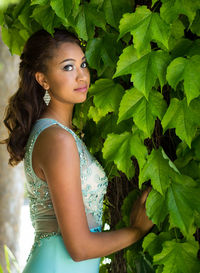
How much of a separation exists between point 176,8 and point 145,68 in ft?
0.55

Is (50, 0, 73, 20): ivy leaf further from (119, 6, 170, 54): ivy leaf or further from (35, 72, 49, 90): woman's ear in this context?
(35, 72, 49, 90): woman's ear

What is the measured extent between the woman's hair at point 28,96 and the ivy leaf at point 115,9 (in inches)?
8.8

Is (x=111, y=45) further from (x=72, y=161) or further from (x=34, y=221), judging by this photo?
(x=34, y=221)

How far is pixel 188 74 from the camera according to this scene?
43.3 inches

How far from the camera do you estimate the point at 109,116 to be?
1461mm

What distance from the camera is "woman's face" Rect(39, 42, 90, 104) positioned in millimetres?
1438

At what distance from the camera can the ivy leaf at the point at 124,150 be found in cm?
123

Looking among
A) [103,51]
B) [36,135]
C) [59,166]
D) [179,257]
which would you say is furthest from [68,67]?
[179,257]

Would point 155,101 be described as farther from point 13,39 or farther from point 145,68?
point 13,39

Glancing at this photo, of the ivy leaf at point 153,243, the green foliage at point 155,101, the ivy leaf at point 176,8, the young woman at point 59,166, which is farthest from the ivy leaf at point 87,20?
the ivy leaf at point 153,243

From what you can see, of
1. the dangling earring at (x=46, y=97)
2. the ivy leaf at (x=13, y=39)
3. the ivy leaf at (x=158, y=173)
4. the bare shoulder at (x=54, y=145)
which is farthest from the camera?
the ivy leaf at (x=13, y=39)

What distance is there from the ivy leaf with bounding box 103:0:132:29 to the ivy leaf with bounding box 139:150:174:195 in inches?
16.8

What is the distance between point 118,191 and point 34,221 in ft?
1.04

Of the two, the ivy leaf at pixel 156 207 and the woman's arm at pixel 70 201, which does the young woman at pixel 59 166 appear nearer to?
the woman's arm at pixel 70 201
